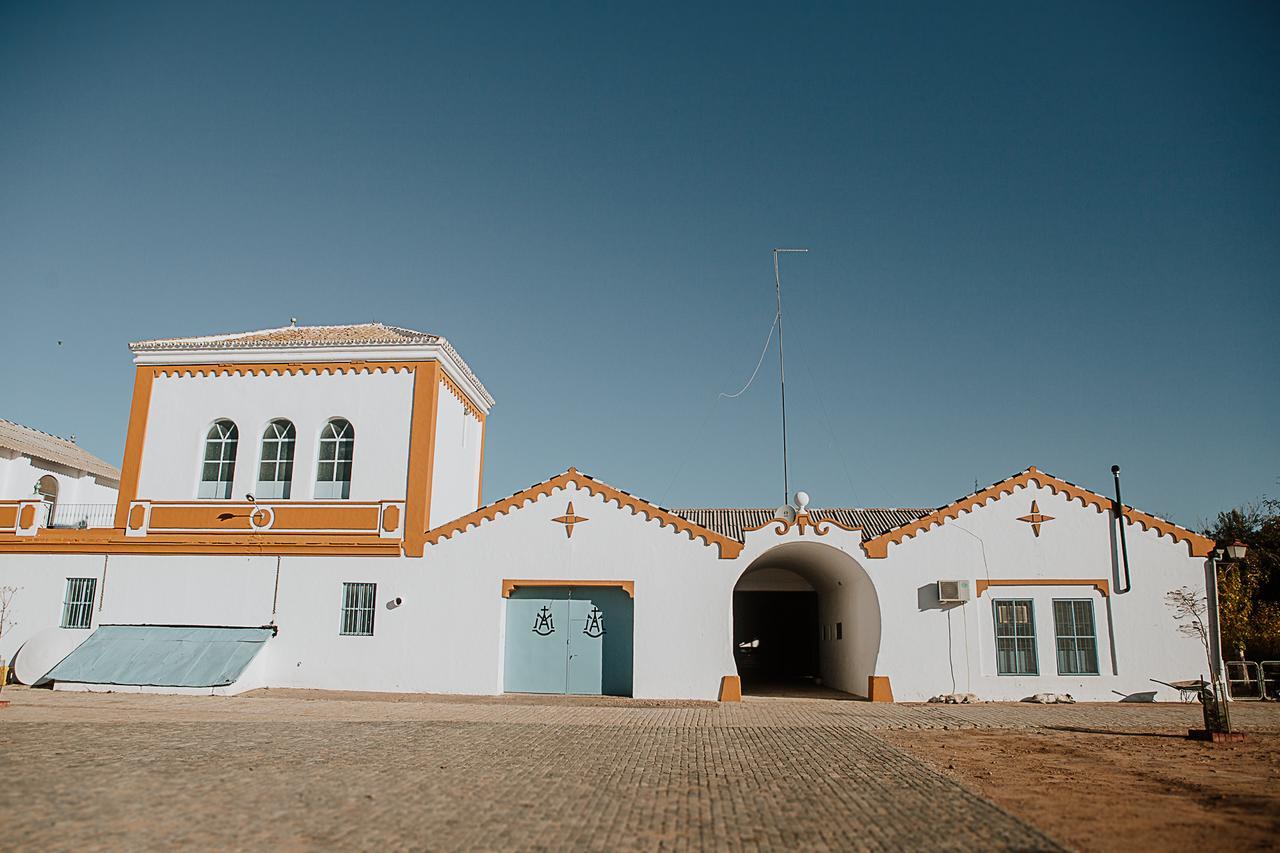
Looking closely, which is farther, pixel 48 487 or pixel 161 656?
pixel 48 487

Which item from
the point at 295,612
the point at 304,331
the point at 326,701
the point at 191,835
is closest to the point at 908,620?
the point at 326,701

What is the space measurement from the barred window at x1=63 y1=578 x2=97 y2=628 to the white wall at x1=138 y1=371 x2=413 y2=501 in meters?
2.36

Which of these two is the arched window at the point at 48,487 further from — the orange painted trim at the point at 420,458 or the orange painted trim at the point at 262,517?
the orange painted trim at the point at 420,458

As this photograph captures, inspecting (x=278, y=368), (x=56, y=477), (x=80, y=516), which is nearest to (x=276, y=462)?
(x=278, y=368)

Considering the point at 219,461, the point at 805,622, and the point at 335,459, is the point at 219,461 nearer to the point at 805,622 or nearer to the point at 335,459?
the point at 335,459

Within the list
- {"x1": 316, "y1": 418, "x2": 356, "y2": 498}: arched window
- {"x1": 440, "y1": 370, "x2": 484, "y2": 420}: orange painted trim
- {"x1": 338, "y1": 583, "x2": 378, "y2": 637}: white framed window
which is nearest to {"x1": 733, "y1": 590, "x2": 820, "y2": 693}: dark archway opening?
{"x1": 440, "y1": 370, "x2": 484, "y2": 420}: orange painted trim

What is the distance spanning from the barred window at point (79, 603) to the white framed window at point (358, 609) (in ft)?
20.4

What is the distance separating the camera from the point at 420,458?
69.7 ft

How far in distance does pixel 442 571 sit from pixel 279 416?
591 cm

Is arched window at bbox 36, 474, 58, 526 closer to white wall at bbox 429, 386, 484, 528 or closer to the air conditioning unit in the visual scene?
white wall at bbox 429, 386, 484, 528

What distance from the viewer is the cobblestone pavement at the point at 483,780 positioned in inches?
299

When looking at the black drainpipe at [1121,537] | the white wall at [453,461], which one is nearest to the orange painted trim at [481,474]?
the white wall at [453,461]

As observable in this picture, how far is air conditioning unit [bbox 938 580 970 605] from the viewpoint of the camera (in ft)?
61.3

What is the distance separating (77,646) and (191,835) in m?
16.2
